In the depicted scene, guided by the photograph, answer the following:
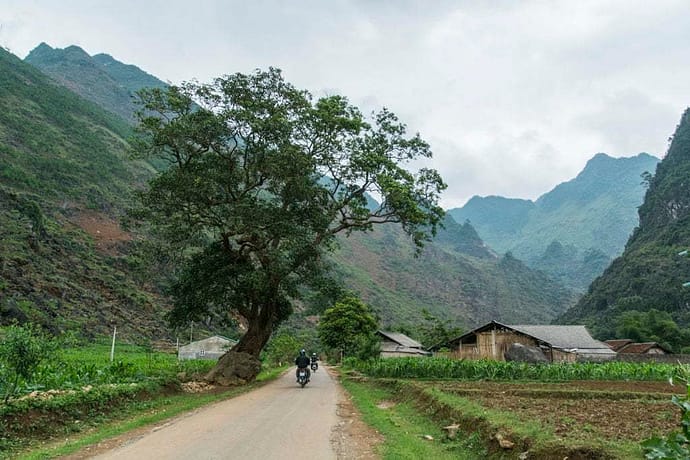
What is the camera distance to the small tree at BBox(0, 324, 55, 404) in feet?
30.5

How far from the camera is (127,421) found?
1200cm

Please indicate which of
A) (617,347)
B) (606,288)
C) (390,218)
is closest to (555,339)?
(617,347)

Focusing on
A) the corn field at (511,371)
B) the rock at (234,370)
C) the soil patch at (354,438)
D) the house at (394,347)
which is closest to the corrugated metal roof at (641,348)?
the house at (394,347)

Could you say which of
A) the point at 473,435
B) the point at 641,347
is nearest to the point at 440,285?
the point at 641,347

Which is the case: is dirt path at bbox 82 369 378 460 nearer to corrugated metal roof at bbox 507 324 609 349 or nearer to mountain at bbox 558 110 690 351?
corrugated metal roof at bbox 507 324 609 349

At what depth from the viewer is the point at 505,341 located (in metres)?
41.2

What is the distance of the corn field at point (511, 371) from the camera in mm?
27406

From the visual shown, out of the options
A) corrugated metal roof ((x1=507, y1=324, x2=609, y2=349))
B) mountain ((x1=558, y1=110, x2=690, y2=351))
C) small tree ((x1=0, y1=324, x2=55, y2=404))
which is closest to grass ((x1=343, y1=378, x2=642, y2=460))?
small tree ((x1=0, y1=324, x2=55, y2=404))

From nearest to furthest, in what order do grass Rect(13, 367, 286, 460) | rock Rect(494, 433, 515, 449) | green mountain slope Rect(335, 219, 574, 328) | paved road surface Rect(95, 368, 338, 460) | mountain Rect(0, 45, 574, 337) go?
1. rock Rect(494, 433, 515, 449)
2. paved road surface Rect(95, 368, 338, 460)
3. grass Rect(13, 367, 286, 460)
4. mountain Rect(0, 45, 574, 337)
5. green mountain slope Rect(335, 219, 574, 328)

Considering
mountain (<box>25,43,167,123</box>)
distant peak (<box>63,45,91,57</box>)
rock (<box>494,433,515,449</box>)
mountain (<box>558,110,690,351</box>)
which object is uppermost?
distant peak (<box>63,45,91,57</box>)

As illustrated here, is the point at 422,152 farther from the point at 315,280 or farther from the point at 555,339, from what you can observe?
the point at 555,339

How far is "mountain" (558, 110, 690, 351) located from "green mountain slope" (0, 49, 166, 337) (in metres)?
62.2

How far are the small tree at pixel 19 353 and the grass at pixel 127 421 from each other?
4.45 ft

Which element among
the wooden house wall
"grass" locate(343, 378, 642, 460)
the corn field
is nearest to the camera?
"grass" locate(343, 378, 642, 460)
